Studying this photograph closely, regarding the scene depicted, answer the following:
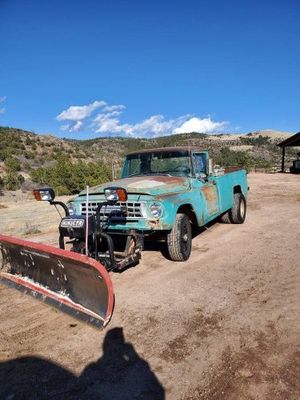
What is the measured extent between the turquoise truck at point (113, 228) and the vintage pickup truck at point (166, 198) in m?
0.02

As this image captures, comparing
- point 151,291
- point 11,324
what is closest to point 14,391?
point 11,324

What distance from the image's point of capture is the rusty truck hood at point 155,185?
609 centimetres

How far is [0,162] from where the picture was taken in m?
35.4

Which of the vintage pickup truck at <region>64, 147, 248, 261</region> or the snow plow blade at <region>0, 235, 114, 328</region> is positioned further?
the vintage pickup truck at <region>64, 147, 248, 261</region>

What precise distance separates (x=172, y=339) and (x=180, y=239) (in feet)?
8.18

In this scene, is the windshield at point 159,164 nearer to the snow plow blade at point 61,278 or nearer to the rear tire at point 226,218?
the rear tire at point 226,218

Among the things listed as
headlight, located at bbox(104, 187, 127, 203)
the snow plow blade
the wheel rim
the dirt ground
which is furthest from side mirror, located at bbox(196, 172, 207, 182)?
the snow plow blade

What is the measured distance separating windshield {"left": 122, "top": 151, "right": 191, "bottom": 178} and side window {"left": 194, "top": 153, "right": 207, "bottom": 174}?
0.20m

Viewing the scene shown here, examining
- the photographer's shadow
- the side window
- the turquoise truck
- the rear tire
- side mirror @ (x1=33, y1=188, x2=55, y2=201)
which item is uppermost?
the side window

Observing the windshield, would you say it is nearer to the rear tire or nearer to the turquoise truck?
the turquoise truck

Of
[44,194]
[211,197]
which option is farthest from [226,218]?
[44,194]

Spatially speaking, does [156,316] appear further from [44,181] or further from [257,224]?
[44,181]

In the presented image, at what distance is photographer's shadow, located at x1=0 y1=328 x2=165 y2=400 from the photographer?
10.0ft

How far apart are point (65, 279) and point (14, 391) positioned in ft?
5.48
